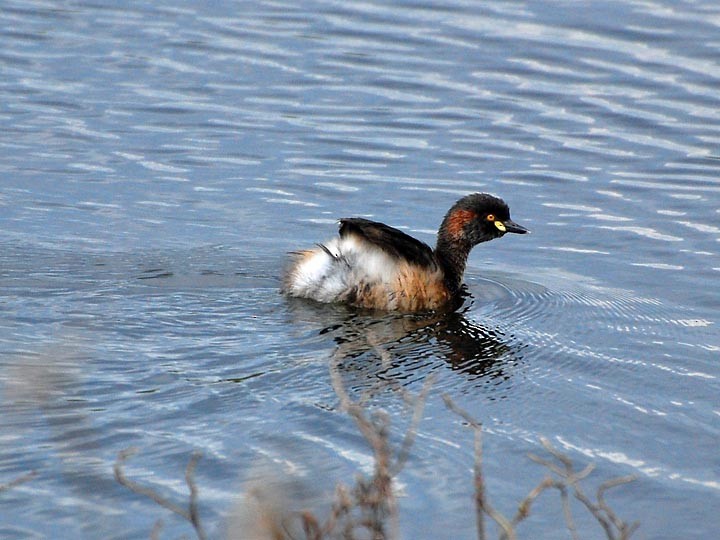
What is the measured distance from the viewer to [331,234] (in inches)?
381

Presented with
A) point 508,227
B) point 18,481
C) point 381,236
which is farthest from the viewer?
point 508,227

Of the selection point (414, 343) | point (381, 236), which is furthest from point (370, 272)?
point (414, 343)

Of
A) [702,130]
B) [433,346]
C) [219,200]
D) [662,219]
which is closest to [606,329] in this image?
[433,346]

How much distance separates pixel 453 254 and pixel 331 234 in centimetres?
111

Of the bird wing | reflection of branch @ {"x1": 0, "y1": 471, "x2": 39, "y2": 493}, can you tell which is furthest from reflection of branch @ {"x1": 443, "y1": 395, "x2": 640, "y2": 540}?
the bird wing

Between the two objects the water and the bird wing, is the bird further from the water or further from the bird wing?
the water

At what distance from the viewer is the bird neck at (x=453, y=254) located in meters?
8.85

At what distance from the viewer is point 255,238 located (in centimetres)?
947

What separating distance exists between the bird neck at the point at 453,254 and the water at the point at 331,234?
171 millimetres

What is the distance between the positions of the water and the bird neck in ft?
0.56

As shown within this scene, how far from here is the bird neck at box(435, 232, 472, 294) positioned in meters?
8.85

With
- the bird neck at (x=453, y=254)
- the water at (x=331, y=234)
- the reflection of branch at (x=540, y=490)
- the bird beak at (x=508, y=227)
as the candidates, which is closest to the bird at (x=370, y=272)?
the water at (x=331, y=234)

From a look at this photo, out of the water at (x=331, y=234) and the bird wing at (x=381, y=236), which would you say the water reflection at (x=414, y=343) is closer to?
the water at (x=331, y=234)

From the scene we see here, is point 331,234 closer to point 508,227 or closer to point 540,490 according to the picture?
point 508,227
